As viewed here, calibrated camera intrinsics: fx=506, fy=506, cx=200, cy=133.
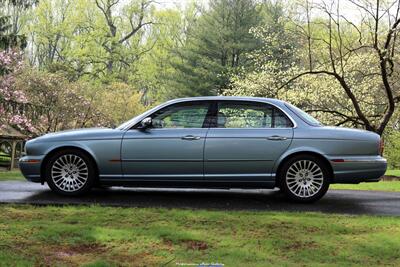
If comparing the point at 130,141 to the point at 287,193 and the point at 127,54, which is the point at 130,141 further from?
the point at 127,54

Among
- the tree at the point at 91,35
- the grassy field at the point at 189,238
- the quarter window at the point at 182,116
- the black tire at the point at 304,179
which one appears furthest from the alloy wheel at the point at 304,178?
the tree at the point at 91,35

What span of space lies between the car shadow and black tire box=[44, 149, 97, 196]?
0.11m

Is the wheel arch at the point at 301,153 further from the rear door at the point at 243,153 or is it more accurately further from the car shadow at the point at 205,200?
the car shadow at the point at 205,200

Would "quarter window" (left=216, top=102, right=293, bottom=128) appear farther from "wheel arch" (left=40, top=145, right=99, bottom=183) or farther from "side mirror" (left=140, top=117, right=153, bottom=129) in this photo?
"wheel arch" (left=40, top=145, right=99, bottom=183)

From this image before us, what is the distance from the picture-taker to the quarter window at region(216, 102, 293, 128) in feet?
24.7

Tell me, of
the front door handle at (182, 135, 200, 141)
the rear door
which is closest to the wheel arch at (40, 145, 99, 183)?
the front door handle at (182, 135, 200, 141)

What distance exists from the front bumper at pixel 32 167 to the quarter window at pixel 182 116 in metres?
1.83

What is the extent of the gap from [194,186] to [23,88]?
23.3 m

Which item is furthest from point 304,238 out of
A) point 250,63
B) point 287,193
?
point 250,63

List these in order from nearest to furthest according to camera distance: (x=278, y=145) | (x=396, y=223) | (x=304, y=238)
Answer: (x=304, y=238), (x=396, y=223), (x=278, y=145)

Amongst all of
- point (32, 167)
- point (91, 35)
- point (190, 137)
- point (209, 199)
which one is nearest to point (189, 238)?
point (190, 137)

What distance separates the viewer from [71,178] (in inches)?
299

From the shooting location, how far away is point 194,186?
24.6 feet

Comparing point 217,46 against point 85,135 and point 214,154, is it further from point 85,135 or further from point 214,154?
point 214,154
